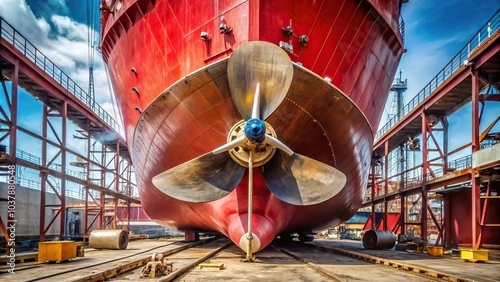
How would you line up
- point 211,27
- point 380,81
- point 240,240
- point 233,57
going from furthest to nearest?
point 380,81 < point 211,27 < point 240,240 < point 233,57

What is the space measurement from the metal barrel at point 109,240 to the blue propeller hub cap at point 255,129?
876cm

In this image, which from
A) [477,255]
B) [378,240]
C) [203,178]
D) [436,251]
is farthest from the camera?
[378,240]

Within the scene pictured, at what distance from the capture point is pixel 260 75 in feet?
27.1

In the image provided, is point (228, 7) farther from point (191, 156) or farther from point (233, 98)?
point (191, 156)

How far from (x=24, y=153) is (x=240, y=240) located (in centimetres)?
1115

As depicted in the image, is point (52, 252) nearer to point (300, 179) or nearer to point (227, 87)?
point (227, 87)

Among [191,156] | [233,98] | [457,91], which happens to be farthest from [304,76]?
[457,91]

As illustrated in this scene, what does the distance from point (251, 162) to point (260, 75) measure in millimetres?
1772

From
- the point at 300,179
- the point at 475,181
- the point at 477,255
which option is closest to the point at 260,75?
the point at 300,179

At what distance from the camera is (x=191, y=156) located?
9.91 m

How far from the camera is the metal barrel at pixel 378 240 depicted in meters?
15.0

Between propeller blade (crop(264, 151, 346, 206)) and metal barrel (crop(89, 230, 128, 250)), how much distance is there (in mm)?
8047

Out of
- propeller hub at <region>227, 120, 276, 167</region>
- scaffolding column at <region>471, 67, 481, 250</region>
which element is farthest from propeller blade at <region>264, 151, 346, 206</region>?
scaffolding column at <region>471, 67, 481, 250</region>

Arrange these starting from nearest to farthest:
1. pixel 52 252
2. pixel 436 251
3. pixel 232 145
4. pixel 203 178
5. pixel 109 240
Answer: pixel 232 145, pixel 203 178, pixel 52 252, pixel 436 251, pixel 109 240
